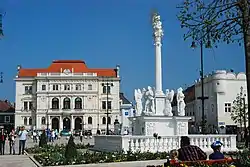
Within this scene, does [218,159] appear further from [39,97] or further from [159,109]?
[39,97]

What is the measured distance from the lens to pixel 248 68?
455 inches

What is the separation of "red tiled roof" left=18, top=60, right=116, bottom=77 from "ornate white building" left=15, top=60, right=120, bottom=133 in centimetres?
116

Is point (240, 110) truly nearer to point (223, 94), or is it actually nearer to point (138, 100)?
point (223, 94)

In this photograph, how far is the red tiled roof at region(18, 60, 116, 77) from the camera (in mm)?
110613

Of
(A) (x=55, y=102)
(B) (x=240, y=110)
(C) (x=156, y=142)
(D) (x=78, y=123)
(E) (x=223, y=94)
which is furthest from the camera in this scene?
(A) (x=55, y=102)

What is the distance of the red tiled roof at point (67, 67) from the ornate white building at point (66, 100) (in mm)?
1159

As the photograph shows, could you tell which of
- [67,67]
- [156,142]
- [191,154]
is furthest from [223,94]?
[191,154]

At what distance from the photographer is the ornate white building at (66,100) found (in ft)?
348

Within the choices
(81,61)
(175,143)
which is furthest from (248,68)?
(81,61)

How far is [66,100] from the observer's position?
107 meters

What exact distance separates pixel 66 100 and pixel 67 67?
9116mm

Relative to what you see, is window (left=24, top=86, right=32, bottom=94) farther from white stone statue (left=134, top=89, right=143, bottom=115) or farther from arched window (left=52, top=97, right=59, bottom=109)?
white stone statue (left=134, top=89, right=143, bottom=115)

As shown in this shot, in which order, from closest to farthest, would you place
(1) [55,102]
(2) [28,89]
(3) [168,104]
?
(3) [168,104], (1) [55,102], (2) [28,89]

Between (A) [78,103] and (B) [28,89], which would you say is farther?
(B) [28,89]
